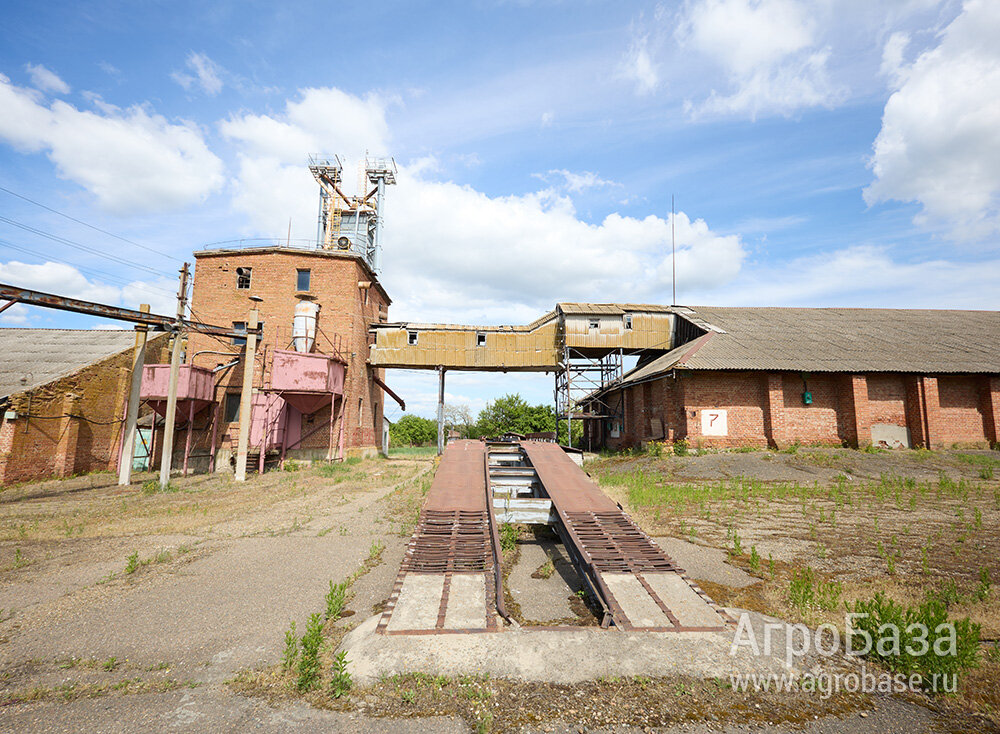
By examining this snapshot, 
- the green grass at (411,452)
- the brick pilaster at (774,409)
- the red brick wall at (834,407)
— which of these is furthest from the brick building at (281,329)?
the brick pilaster at (774,409)

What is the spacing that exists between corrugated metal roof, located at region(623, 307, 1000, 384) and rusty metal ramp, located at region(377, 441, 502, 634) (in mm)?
13151

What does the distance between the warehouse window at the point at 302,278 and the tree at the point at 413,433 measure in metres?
31.0

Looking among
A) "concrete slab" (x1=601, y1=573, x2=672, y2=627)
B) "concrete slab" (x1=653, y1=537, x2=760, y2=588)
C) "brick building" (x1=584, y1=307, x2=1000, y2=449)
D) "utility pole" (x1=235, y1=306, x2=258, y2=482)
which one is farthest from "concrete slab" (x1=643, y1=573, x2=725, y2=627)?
"utility pole" (x1=235, y1=306, x2=258, y2=482)

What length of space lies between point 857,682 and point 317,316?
21.0 metres

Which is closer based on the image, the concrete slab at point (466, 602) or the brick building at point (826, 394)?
the concrete slab at point (466, 602)

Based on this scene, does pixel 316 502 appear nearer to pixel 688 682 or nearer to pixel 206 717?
pixel 206 717

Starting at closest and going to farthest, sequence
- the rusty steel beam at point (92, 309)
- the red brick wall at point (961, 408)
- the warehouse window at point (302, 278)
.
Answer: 1. the rusty steel beam at point (92, 309)
2. the red brick wall at point (961, 408)
3. the warehouse window at point (302, 278)

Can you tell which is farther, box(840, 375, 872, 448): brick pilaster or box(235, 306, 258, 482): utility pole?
box(840, 375, 872, 448): brick pilaster

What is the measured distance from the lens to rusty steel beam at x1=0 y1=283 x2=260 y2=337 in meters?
10.3

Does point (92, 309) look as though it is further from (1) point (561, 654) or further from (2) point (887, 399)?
(2) point (887, 399)

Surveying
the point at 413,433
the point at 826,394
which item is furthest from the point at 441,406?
the point at 413,433

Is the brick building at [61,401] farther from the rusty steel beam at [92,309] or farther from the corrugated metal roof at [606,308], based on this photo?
the corrugated metal roof at [606,308]

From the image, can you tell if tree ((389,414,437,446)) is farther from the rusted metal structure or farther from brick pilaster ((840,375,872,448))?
brick pilaster ((840,375,872,448))

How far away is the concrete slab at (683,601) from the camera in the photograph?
141 inches
